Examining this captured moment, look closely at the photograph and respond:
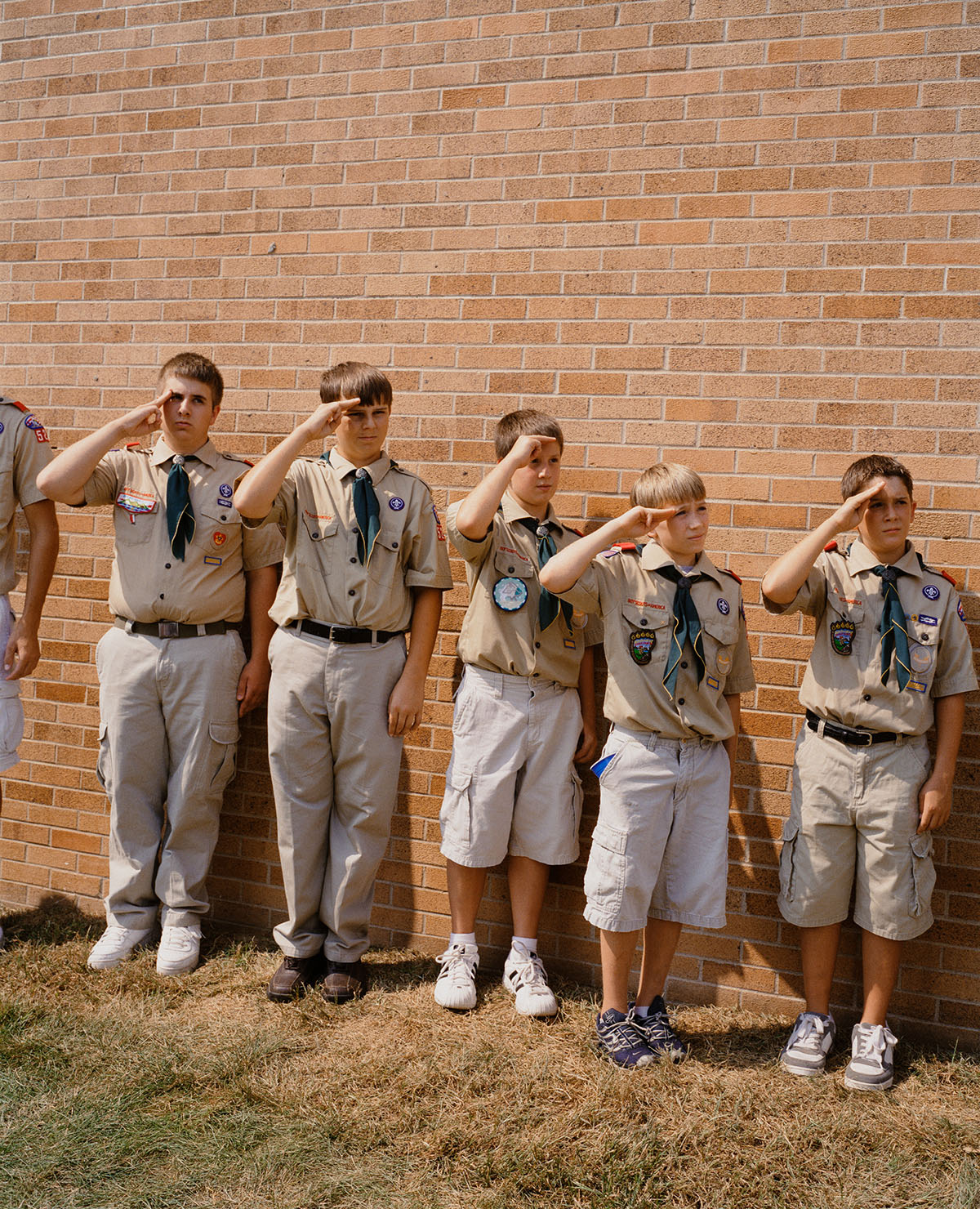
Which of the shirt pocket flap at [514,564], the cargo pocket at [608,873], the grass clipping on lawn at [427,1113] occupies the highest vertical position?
the shirt pocket flap at [514,564]

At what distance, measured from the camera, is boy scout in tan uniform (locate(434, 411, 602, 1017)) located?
3.76 m

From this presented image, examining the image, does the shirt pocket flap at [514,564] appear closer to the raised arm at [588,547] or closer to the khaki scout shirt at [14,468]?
the raised arm at [588,547]

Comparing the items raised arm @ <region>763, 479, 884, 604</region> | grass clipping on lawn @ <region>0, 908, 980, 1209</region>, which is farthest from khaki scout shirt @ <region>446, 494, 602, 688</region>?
grass clipping on lawn @ <region>0, 908, 980, 1209</region>

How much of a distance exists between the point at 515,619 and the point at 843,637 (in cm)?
117

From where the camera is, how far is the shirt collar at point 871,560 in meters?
3.52

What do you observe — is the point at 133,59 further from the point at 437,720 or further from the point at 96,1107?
the point at 96,1107

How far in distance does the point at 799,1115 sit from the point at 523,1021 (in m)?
0.99

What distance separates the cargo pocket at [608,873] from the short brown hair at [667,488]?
114 centimetres

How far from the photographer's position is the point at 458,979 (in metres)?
3.74

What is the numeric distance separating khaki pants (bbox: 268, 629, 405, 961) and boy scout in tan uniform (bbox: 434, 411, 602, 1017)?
0.28 meters

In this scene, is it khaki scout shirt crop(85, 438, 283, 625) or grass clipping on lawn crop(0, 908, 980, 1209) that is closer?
grass clipping on lawn crop(0, 908, 980, 1209)

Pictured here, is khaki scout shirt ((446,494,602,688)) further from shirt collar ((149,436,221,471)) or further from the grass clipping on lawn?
the grass clipping on lawn

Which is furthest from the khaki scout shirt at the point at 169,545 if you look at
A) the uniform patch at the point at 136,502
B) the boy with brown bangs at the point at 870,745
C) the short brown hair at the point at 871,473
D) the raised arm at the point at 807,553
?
the short brown hair at the point at 871,473

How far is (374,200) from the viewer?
4.34 m
